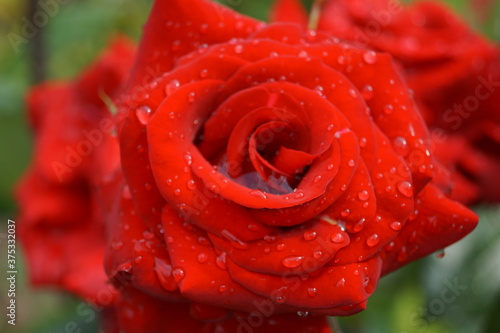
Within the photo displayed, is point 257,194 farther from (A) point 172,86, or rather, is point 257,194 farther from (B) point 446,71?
(B) point 446,71

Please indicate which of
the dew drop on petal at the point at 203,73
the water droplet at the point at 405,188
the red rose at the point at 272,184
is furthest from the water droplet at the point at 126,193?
the water droplet at the point at 405,188

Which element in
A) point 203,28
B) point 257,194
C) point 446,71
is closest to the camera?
point 257,194

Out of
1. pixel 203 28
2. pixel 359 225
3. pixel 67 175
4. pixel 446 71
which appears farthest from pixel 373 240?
pixel 67 175

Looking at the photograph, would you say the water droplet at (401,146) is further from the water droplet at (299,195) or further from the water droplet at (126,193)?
the water droplet at (126,193)

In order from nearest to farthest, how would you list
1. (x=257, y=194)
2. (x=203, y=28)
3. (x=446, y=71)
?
(x=257, y=194), (x=203, y=28), (x=446, y=71)

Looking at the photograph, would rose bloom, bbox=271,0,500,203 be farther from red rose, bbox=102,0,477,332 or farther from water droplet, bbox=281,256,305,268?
water droplet, bbox=281,256,305,268

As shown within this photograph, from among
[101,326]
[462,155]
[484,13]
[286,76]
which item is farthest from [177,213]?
[484,13]

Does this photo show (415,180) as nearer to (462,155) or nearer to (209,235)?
(209,235)
